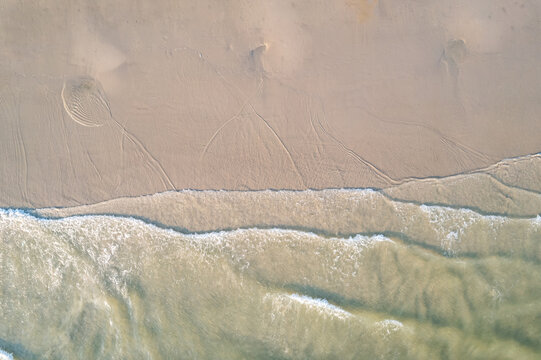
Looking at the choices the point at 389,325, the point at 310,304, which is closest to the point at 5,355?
the point at 310,304

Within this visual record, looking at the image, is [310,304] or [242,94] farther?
[242,94]

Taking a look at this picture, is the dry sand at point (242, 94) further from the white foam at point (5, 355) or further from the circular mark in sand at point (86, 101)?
the white foam at point (5, 355)

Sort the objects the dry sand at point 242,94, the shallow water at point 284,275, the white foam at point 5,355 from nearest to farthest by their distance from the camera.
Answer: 1. the shallow water at point 284,275
2. the white foam at point 5,355
3. the dry sand at point 242,94

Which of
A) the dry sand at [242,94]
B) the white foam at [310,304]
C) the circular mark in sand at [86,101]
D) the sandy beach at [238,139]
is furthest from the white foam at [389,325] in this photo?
the circular mark in sand at [86,101]

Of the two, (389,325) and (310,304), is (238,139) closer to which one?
(310,304)

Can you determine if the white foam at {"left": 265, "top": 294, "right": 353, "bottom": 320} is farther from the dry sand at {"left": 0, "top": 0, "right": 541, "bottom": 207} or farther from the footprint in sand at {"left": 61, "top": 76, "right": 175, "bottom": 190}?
the footprint in sand at {"left": 61, "top": 76, "right": 175, "bottom": 190}

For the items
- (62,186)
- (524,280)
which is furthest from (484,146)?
(62,186)
